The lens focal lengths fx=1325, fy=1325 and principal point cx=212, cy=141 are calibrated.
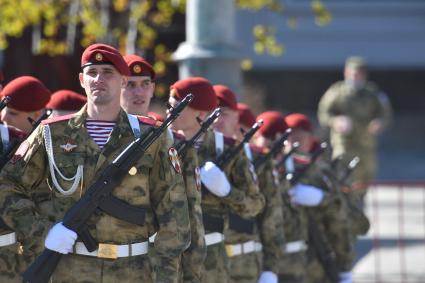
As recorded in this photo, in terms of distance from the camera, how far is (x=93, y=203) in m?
5.80

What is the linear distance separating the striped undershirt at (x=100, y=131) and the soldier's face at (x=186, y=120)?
1435 mm

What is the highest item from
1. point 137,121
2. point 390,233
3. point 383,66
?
point 383,66

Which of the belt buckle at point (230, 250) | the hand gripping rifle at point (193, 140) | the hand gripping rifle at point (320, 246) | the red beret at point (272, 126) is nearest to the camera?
the hand gripping rifle at point (193, 140)

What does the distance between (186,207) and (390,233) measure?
10070 mm

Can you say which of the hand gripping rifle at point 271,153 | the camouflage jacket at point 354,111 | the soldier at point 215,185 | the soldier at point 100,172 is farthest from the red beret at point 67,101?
the camouflage jacket at point 354,111

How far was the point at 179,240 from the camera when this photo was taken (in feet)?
19.4

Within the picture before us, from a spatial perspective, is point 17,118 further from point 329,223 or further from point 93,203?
point 329,223

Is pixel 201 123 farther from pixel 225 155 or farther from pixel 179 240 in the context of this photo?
pixel 179 240

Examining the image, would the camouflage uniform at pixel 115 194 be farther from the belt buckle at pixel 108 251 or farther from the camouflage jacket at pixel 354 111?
the camouflage jacket at pixel 354 111

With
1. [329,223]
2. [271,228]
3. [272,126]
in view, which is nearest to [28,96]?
[271,228]

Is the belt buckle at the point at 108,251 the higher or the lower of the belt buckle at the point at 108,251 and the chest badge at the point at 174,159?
the lower

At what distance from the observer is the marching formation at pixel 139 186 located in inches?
232

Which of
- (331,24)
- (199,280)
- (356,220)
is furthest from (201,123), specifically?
(331,24)

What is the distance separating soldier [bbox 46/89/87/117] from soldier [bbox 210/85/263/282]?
2.86 feet
